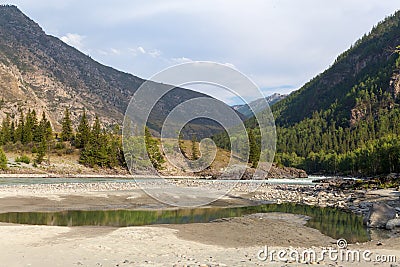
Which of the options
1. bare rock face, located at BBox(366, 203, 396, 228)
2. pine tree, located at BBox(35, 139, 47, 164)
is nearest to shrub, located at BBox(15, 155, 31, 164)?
pine tree, located at BBox(35, 139, 47, 164)

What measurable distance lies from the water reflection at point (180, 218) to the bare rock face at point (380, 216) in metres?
0.69

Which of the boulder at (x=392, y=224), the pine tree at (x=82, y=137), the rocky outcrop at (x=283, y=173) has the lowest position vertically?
the rocky outcrop at (x=283, y=173)

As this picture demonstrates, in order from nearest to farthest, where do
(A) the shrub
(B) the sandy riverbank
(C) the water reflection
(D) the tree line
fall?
1. (B) the sandy riverbank
2. (C) the water reflection
3. (A) the shrub
4. (D) the tree line

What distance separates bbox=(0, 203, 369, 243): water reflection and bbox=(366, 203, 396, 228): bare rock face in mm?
694

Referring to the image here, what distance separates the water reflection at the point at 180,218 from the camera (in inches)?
914

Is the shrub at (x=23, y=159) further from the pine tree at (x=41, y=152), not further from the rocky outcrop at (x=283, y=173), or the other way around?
the rocky outcrop at (x=283, y=173)

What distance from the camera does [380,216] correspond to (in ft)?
78.8

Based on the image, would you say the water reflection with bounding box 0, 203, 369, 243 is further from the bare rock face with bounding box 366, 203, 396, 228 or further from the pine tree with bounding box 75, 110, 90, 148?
the pine tree with bounding box 75, 110, 90, 148

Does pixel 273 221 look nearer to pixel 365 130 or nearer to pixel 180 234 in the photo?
pixel 180 234

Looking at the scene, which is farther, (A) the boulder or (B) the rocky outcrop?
(B) the rocky outcrop

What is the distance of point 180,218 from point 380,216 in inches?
530

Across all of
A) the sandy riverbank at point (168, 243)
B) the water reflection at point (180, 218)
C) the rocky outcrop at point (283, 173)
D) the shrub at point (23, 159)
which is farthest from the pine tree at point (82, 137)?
the water reflection at point (180, 218)

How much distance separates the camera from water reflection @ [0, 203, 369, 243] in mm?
23219

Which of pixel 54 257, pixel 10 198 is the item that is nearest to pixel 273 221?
pixel 54 257
